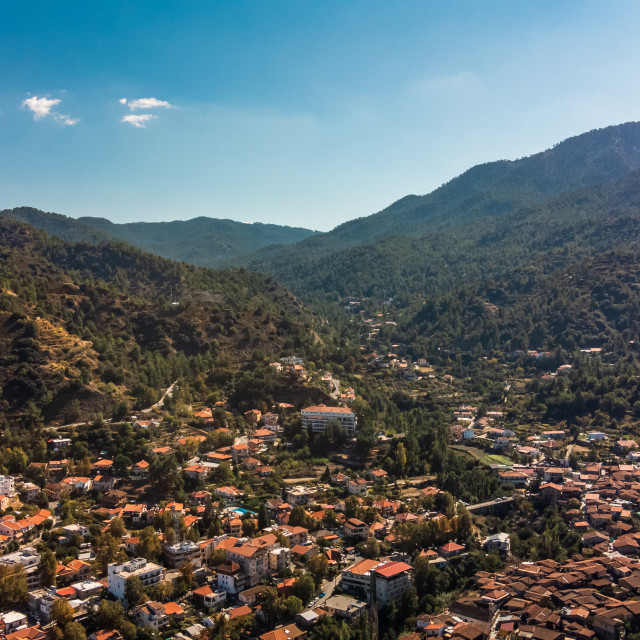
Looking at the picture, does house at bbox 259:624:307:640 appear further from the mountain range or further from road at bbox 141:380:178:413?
the mountain range

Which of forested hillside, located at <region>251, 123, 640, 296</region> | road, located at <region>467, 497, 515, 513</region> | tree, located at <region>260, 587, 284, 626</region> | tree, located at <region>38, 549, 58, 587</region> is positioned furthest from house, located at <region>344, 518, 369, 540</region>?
forested hillside, located at <region>251, 123, 640, 296</region>

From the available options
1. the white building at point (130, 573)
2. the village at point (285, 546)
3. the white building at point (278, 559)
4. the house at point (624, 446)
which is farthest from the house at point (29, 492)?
the house at point (624, 446)

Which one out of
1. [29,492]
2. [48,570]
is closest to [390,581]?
[48,570]

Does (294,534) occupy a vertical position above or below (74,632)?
below

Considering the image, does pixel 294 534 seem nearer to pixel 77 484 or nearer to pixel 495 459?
pixel 77 484

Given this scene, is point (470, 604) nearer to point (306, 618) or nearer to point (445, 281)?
point (306, 618)

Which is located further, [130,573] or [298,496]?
[298,496]
